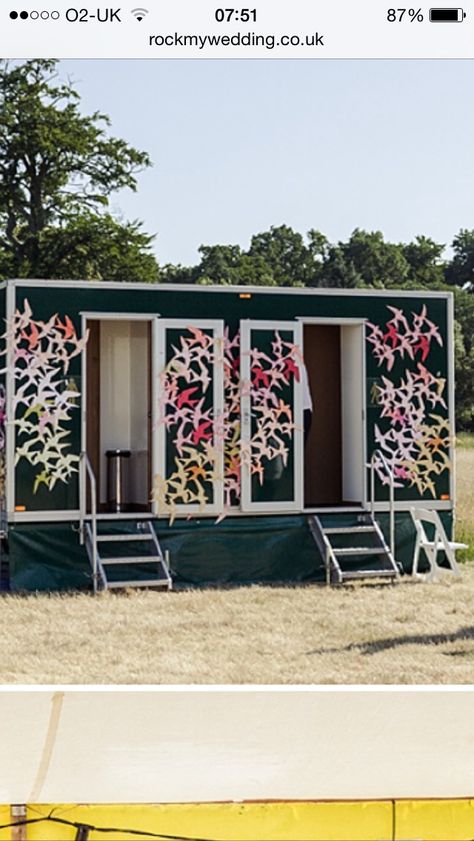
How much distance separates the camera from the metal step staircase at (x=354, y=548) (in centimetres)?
623

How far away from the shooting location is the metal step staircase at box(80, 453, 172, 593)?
5828 millimetres

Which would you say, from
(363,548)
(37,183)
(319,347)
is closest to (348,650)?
(363,548)

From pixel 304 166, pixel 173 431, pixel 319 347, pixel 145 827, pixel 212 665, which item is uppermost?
pixel 304 166

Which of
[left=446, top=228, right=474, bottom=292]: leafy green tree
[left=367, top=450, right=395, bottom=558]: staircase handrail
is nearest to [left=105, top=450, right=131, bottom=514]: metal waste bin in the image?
[left=367, top=450, right=395, bottom=558]: staircase handrail

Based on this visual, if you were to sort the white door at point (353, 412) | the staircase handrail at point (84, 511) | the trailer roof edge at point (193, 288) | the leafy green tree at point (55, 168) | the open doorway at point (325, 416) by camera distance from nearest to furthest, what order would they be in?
the staircase handrail at point (84, 511) → the trailer roof edge at point (193, 288) → the white door at point (353, 412) → the open doorway at point (325, 416) → the leafy green tree at point (55, 168)

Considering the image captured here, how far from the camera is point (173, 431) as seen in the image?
20.4 ft

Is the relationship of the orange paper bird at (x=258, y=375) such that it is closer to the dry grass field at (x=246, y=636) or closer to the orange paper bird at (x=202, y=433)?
the orange paper bird at (x=202, y=433)

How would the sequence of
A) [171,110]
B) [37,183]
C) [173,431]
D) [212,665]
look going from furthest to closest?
[171,110]
[37,183]
[173,431]
[212,665]

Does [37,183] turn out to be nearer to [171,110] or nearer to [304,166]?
[171,110]
